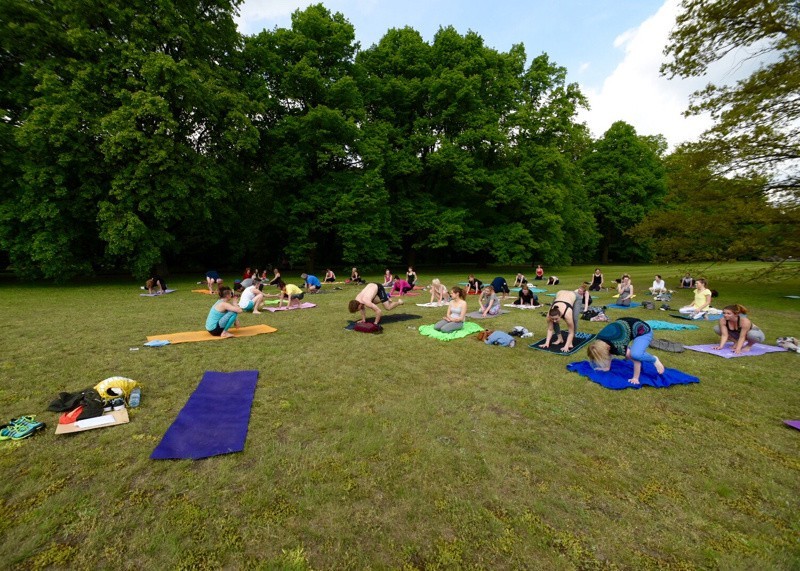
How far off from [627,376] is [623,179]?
145 feet

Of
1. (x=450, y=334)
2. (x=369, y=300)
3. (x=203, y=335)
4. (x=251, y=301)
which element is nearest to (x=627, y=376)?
(x=450, y=334)

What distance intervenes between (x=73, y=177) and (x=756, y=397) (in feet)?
87.7

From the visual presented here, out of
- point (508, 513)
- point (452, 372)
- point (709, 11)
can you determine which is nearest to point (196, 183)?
point (452, 372)

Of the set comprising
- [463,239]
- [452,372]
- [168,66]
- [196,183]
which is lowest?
[452,372]

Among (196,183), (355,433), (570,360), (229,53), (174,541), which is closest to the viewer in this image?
(174,541)

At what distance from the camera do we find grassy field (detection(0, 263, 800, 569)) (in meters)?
2.89

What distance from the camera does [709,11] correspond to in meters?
16.1

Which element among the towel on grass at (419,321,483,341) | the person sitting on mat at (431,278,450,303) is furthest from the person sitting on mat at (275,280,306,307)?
the towel on grass at (419,321,483,341)

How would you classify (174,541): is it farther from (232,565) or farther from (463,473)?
(463,473)

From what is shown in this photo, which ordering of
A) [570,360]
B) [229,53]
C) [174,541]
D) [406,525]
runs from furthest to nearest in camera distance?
1. [229,53]
2. [570,360]
3. [406,525]
4. [174,541]

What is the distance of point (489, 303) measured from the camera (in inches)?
483

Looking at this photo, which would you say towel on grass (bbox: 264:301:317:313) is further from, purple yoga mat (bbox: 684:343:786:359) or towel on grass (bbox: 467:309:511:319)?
purple yoga mat (bbox: 684:343:786:359)

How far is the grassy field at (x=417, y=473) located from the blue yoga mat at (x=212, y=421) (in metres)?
0.18

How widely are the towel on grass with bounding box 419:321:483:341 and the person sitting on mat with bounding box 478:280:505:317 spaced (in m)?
1.84
